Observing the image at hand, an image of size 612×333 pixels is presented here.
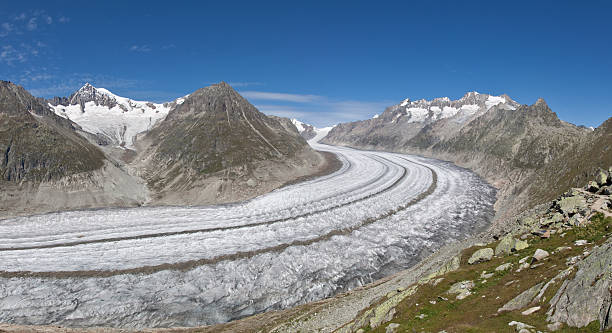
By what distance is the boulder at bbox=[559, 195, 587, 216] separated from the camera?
72.2 feet

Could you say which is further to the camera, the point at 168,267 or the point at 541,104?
the point at 541,104

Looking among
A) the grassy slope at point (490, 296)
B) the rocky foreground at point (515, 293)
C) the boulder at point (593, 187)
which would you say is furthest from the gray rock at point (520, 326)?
the boulder at point (593, 187)

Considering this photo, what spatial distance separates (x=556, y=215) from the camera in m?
23.0

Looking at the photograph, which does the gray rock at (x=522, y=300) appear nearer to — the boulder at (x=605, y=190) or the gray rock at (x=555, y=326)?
the gray rock at (x=555, y=326)

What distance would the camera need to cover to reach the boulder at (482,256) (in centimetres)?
2078

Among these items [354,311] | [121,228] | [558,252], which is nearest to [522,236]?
[558,252]

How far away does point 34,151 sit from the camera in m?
72.6

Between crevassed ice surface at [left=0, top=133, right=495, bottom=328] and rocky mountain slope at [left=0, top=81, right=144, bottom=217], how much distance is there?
8555 mm

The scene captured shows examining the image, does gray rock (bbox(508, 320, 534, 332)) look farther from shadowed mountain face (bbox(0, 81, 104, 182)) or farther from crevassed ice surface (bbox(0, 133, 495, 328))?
shadowed mountain face (bbox(0, 81, 104, 182))

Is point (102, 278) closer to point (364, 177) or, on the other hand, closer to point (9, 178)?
point (9, 178)

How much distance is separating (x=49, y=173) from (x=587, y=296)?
88.3m

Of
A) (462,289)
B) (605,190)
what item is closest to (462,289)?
(462,289)

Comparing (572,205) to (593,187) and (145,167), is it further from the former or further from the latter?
(145,167)

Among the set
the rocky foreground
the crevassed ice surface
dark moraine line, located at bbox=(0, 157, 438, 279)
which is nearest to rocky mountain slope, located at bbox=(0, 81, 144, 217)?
the crevassed ice surface
